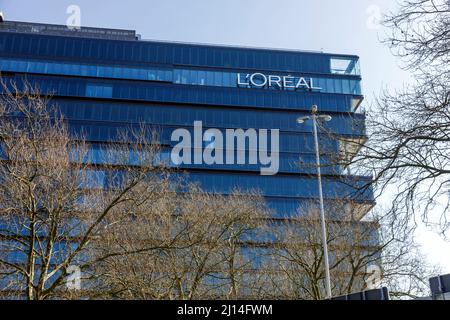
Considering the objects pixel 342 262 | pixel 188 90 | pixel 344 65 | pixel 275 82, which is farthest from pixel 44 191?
pixel 344 65

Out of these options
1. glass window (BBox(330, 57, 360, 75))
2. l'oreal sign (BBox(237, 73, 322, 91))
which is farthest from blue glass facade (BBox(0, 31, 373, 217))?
l'oreal sign (BBox(237, 73, 322, 91))

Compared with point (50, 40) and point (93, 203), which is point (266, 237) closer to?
point (93, 203)

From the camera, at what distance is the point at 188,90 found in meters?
69.1

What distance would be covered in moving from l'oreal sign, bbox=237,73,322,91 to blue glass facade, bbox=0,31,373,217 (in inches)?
18.8

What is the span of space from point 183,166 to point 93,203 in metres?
45.4

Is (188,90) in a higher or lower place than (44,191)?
higher

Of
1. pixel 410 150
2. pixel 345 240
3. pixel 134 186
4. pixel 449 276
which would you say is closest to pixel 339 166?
pixel 410 150

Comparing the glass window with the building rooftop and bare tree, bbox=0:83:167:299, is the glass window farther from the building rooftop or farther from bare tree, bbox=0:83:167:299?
bare tree, bbox=0:83:167:299

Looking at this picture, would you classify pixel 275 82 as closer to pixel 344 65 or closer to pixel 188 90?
pixel 344 65

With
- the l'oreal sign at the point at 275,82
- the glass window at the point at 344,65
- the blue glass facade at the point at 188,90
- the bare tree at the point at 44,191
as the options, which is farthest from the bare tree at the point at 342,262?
the glass window at the point at 344,65

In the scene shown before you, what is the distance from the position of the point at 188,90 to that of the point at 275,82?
12937 millimetres

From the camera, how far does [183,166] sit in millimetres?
64562

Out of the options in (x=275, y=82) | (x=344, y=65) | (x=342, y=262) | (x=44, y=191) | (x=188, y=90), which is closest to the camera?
(x=44, y=191)

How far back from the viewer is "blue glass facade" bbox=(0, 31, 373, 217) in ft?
211
